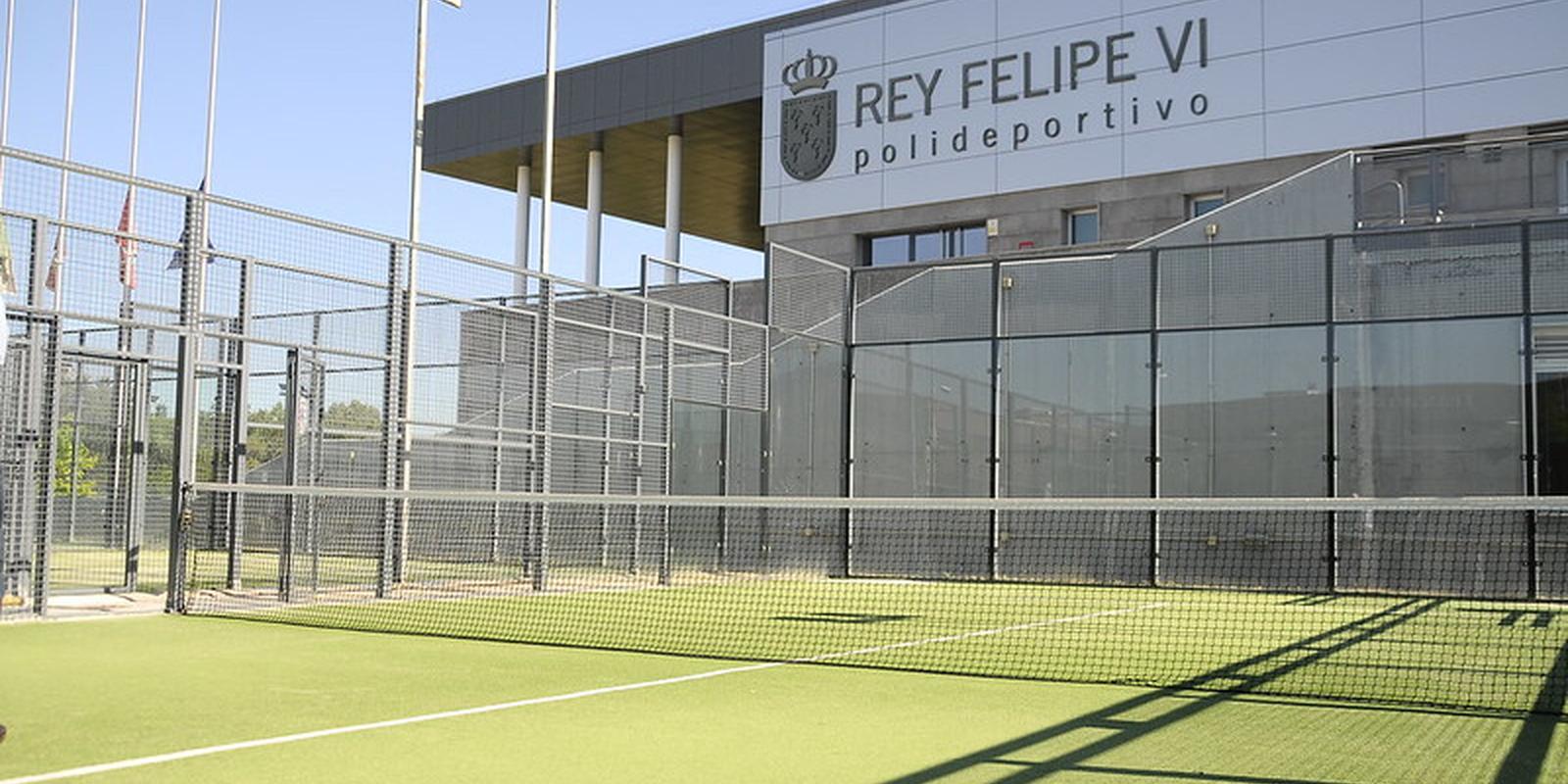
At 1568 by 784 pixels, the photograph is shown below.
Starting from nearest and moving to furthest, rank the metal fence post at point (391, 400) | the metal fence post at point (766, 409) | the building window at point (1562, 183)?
1. the metal fence post at point (391, 400)
2. the building window at point (1562, 183)
3. the metal fence post at point (766, 409)

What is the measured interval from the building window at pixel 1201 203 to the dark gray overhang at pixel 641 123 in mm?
7158

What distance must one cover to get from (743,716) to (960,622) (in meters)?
5.95

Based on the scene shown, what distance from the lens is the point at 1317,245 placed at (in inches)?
725

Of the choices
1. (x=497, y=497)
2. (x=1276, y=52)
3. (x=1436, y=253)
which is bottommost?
(x=497, y=497)

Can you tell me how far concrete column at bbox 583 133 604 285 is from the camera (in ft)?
112

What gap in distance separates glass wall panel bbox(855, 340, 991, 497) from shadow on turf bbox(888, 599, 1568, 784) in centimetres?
973

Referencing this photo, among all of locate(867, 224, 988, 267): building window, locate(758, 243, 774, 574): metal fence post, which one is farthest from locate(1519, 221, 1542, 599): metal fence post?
locate(867, 224, 988, 267): building window

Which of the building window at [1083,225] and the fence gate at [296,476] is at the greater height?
the building window at [1083,225]

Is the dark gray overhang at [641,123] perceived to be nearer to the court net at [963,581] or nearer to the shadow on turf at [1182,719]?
the court net at [963,581]

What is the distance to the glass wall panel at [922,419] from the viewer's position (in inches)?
799

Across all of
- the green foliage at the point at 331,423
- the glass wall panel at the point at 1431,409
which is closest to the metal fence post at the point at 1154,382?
the glass wall panel at the point at 1431,409

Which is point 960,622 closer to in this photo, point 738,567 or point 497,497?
point 497,497

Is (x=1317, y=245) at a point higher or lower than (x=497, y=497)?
higher

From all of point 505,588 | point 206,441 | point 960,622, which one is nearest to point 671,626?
point 960,622
